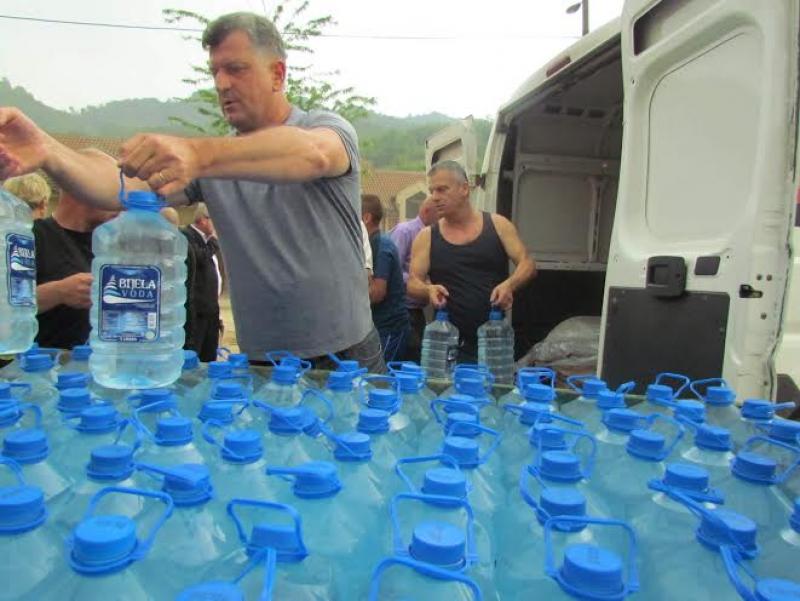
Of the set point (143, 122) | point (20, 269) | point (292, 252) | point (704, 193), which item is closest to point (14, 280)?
point (20, 269)

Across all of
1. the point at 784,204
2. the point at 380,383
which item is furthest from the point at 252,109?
the point at 784,204

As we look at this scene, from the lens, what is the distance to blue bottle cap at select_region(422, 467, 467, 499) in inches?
32.2

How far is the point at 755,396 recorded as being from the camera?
1.98 meters

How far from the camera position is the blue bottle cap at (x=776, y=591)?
0.61 metres

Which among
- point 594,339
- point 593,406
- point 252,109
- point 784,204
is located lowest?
point 594,339

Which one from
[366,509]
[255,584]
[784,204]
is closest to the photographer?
[255,584]

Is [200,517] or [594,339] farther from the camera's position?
[594,339]

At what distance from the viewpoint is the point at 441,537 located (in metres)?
0.67

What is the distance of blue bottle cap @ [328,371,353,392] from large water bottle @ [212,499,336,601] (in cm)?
77

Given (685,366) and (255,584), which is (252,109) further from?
(685,366)

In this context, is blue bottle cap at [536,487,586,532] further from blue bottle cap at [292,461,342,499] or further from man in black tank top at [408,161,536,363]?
man in black tank top at [408,161,536,363]

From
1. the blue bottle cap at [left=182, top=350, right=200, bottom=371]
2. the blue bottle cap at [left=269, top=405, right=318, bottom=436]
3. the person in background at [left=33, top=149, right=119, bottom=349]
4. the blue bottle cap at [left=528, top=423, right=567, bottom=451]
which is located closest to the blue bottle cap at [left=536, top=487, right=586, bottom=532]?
the blue bottle cap at [left=528, top=423, right=567, bottom=451]

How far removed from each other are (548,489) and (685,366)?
5.65 ft

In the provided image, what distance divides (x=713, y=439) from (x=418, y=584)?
75cm
